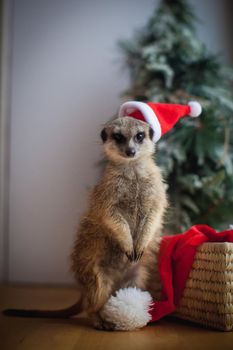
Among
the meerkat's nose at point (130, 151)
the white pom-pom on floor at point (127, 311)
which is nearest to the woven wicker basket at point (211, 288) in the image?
the white pom-pom on floor at point (127, 311)

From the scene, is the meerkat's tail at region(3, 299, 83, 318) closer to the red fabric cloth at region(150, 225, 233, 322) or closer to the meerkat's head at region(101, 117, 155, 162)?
the red fabric cloth at region(150, 225, 233, 322)

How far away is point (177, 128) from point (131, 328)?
1.12 metres

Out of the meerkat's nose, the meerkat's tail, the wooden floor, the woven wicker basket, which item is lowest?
the meerkat's tail

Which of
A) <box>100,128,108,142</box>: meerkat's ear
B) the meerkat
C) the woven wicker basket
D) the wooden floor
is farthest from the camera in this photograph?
<box>100,128,108,142</box>: meerkat's ear

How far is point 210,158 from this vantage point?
206cm

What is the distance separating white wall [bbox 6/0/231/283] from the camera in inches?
89.1

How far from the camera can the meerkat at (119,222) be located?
1.30 meters

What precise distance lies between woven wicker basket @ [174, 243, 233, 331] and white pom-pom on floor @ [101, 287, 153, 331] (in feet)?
0.52

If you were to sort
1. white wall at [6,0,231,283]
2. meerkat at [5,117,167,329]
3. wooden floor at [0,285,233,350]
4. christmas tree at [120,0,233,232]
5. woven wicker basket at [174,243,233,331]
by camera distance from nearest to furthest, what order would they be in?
wooden floor at [0,285,233,350] < woven wicker basket at [174,243,233,331] < meerkat at [5,117,167,329] < christmas tree at [120,0,233,232] < white wall at [6,0,231,283]

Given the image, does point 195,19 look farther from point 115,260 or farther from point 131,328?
→ point 131,328

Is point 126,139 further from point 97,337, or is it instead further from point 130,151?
point 97,337

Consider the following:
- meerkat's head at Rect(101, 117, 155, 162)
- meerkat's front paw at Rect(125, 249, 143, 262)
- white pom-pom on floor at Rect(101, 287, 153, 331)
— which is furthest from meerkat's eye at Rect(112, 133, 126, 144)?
white pom-pom on floor at Rect(101, 287, 153, 331)

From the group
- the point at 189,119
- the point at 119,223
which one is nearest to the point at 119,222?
the point at 119,223

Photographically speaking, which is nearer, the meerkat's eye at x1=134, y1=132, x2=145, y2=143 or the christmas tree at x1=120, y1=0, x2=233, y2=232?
the meerkat's eye at x1=134, y1=132, x2=145, y2=143
